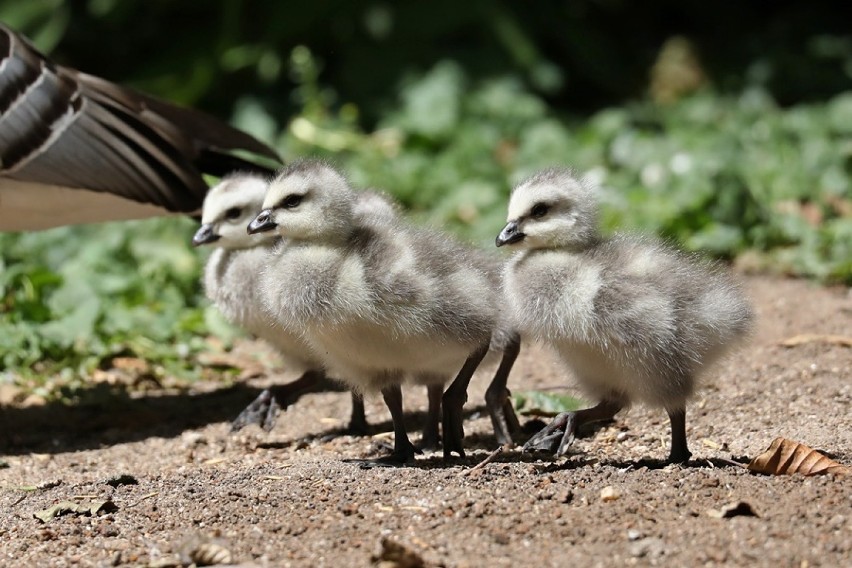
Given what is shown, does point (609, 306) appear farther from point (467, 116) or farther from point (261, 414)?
point (467, 116)

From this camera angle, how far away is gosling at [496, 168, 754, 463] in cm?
414

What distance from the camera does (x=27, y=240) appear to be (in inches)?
301

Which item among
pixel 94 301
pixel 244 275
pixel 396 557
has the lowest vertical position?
pixel 396 557

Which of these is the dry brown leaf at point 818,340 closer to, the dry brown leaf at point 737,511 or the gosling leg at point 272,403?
the gosling leg at point 272,403

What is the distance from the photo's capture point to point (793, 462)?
402cm

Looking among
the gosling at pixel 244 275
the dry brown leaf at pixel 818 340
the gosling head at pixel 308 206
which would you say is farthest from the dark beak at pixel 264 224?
the dry brown leaf at pixel 818 340

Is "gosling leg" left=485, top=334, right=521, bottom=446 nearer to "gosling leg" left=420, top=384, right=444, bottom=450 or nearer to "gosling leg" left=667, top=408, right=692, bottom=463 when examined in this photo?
"gosling leg" left=420, top=384, right=444, bottom=450

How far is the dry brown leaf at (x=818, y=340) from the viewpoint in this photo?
5777 mm

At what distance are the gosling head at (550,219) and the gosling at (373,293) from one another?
259mm

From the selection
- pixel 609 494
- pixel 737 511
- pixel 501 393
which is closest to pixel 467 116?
pixel 501 393

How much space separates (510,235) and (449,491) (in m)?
0.95

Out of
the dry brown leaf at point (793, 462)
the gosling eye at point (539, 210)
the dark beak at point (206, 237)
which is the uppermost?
the gosling eye at point (539, 210)

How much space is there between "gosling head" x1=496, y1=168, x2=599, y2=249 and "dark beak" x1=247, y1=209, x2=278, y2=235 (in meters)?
0.81

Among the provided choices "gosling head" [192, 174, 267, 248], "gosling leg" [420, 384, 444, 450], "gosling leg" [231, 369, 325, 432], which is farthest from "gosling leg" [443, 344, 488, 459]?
"gosling head" [192, 174, 267, 248]
